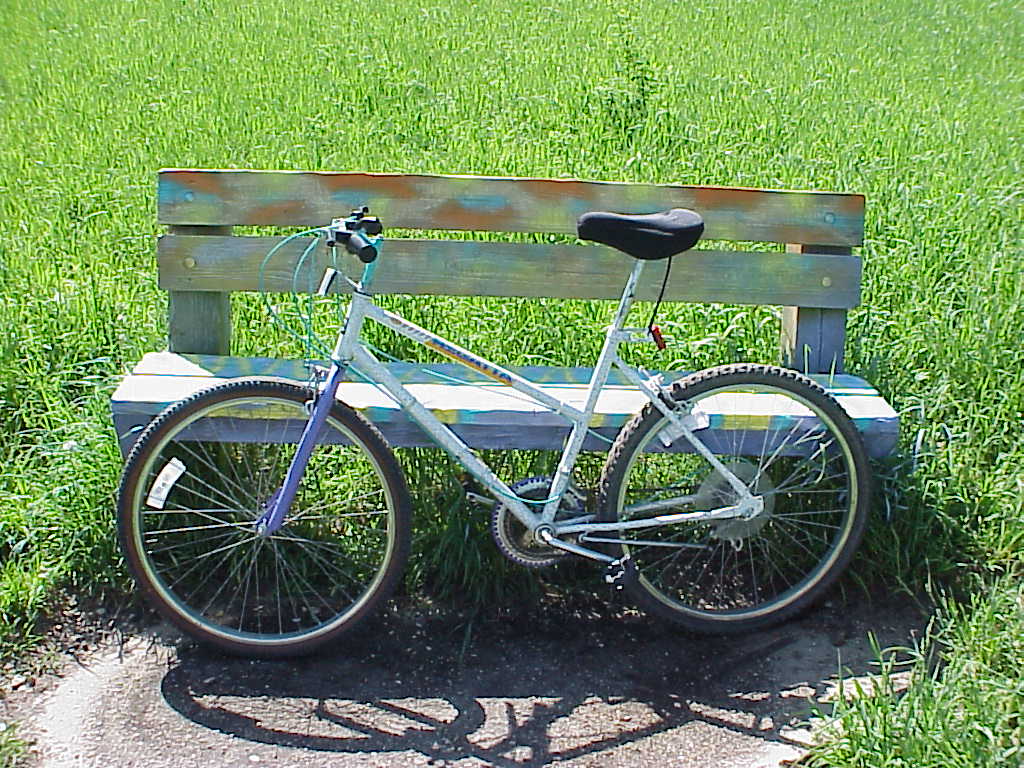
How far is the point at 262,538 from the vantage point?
3707 mm

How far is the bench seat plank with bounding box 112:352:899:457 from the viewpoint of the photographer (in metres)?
3.79

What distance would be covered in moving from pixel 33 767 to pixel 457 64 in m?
8.46

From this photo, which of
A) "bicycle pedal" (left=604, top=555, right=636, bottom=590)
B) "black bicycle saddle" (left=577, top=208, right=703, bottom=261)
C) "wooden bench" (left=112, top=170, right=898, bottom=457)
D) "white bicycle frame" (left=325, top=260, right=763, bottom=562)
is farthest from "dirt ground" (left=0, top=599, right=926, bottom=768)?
"black bicycle saddle" (left=577, top=208, right=703, bottom=261)

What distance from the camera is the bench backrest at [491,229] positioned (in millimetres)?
4199

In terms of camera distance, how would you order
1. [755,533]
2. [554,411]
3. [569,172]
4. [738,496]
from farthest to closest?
[569,172] → [755,533] → [738,496] → [554,411]

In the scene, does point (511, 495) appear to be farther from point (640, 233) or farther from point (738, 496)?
point (640, 233)

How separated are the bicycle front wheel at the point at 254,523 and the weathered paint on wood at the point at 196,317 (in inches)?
16.0

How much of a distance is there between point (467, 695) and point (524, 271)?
141 centimetres

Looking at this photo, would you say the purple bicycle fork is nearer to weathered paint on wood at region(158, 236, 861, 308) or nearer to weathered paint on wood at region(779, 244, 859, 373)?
weathered paint on wood at region(158, 236, 861, 308)

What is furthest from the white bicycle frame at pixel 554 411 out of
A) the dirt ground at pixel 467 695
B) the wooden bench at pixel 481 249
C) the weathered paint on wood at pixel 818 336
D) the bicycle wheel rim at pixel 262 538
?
the weathered paint on wood at pixel 818 336

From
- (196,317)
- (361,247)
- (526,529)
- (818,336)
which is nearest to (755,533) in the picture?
(526,529)

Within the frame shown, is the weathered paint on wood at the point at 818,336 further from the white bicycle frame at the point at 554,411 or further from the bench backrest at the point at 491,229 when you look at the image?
the white bicycle frame at the point at 554,411

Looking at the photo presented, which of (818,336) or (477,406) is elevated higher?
(818,336)

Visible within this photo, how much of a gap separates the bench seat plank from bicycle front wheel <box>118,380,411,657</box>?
0.17 metres
